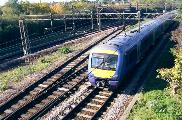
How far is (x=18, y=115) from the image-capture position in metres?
16.3

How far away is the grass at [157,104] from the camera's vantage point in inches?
597

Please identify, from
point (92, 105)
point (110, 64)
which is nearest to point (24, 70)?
point (110, 64)

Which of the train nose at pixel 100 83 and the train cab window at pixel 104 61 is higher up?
the train cab window at pixel 104 61

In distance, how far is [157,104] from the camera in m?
16.3

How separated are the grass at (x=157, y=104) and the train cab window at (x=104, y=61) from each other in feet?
8.02

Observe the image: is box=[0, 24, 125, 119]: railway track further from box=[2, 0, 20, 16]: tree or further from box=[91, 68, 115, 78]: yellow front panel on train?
box=[2, 0, 20, 16]: tree

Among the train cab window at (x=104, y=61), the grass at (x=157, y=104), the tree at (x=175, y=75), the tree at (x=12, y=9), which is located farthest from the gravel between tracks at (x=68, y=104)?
the tree at (x=12, y=9)

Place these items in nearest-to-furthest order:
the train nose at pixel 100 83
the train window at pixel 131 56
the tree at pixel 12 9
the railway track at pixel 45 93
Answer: the railway track at pixel 45 93 < the train nose at pixel 100 83 < the train window at pixel 131 56 < the tree at pixel 12 9

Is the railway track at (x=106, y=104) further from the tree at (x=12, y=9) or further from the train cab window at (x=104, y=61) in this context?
the tree at (x=12, y=9)

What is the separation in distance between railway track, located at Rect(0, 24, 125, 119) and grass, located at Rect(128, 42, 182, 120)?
4502 mm

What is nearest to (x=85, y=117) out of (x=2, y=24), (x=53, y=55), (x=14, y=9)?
(x=53, y=55)

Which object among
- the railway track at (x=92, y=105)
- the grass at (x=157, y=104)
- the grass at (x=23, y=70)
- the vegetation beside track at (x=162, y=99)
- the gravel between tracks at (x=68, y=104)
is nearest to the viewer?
the grass at (x=157, y=104)

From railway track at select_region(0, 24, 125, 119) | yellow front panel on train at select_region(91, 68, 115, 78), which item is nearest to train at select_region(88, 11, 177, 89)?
yellow front panel on train at select_region(91, 68, 115, 78)

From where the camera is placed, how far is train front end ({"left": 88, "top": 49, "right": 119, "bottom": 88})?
1872 cm
